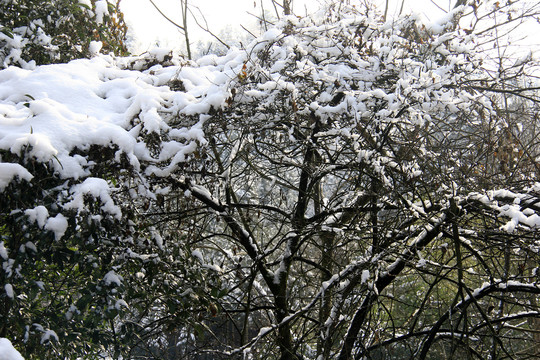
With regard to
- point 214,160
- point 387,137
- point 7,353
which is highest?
point 387,137

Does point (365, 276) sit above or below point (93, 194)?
above

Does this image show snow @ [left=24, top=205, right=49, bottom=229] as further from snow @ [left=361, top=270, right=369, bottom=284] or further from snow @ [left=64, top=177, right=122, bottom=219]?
snow @ [left=361, top=270, right=369, bottom=284]

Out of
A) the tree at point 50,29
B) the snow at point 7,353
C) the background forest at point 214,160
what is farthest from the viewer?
the tree at point 50,29

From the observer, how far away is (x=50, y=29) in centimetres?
452

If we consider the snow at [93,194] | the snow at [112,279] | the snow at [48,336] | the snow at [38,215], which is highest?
the snow at [93,194]

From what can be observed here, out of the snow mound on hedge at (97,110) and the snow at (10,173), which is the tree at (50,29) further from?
the snow at (10,173)

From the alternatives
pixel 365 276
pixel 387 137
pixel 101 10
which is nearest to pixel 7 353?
pixel 365 276

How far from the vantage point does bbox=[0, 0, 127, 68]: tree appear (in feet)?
13.1

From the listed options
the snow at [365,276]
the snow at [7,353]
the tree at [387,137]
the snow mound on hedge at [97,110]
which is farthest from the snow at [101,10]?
the snow at [7,353]

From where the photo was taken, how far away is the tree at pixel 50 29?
3998mm

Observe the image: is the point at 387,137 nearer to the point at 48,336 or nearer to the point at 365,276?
the point at 365,276

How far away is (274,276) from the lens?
4.44 metres

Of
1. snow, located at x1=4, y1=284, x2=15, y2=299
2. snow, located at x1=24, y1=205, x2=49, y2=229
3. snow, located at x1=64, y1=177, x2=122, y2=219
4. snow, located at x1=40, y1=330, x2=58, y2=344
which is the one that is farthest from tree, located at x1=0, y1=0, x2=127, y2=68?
snow, located at x1=40, y1=330, x2=58, y2=344

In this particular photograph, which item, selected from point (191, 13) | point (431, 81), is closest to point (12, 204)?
point (431, 81)
